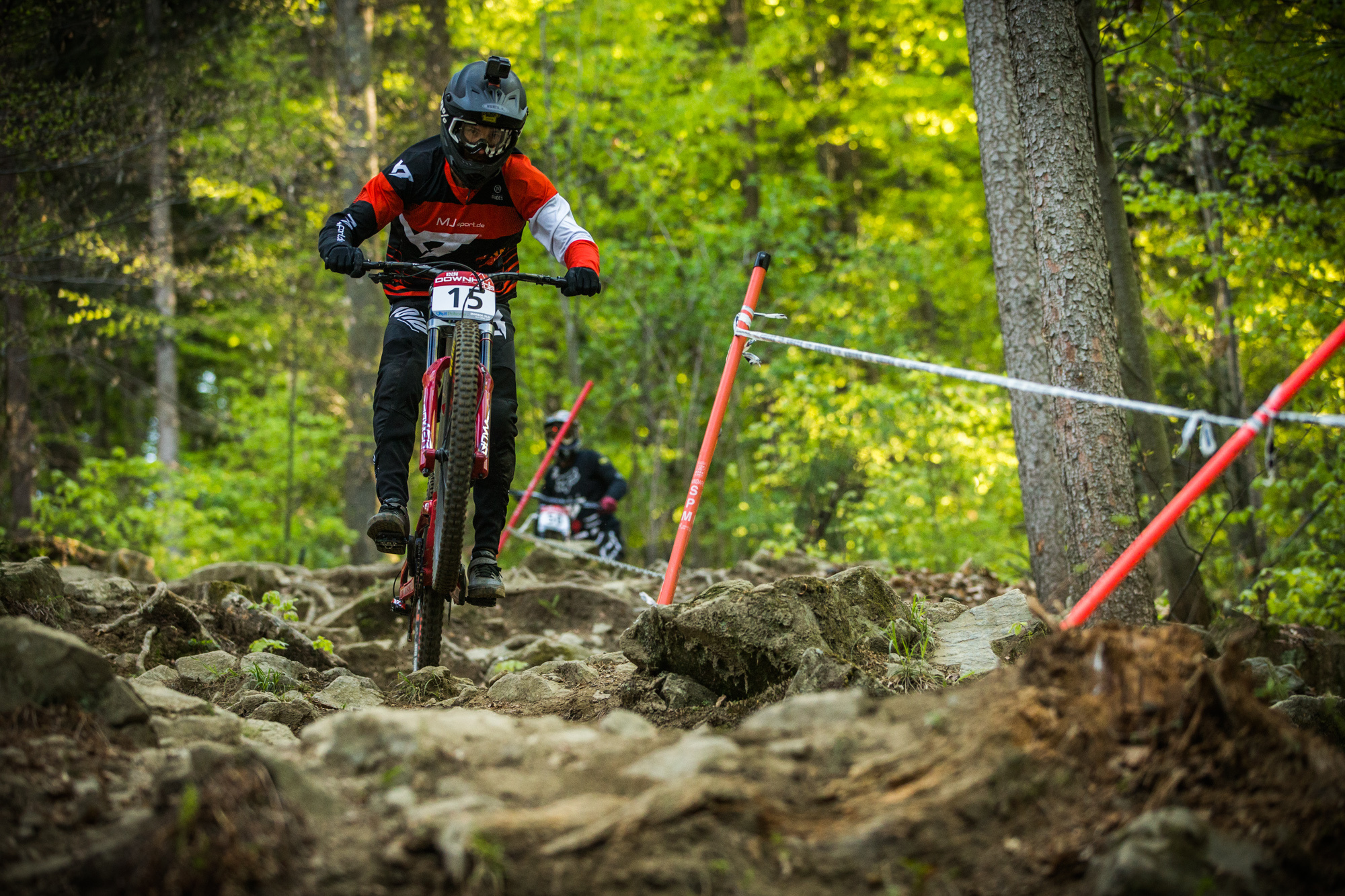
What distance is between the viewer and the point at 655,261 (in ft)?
45.1

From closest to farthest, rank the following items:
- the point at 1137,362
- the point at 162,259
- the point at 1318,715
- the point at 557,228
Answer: the point at 1318,715
the point at 557,228
the point at 1137,362
the point at 162,259

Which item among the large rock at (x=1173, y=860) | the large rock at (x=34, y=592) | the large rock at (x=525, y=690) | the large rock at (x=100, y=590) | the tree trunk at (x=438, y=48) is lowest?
the large rock at (x=525, y=690)

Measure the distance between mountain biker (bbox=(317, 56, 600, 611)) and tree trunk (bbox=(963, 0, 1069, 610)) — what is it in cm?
283

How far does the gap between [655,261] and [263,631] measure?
9.53 metres

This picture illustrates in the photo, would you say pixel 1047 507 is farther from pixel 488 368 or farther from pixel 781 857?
pixel 781 857

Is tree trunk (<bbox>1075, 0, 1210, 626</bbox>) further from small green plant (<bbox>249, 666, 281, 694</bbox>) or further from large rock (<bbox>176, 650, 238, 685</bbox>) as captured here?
large rock (<bbox>176, 650, 238, 685</bbox>)

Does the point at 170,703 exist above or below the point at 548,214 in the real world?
below

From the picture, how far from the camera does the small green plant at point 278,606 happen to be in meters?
5.37

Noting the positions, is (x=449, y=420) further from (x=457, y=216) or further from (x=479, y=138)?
(x=479, y=138)

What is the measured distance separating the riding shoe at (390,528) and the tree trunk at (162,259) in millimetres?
7865

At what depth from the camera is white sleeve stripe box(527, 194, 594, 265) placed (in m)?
4.63

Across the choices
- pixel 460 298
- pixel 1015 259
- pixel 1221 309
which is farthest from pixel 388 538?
pixel 1221 309

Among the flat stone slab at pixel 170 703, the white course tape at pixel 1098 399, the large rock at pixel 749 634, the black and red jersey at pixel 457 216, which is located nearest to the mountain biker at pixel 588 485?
the black and red jersey at pixel 457 216

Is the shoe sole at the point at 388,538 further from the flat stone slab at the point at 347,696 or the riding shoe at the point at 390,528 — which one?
the flat stone slab at the point at 347,696
